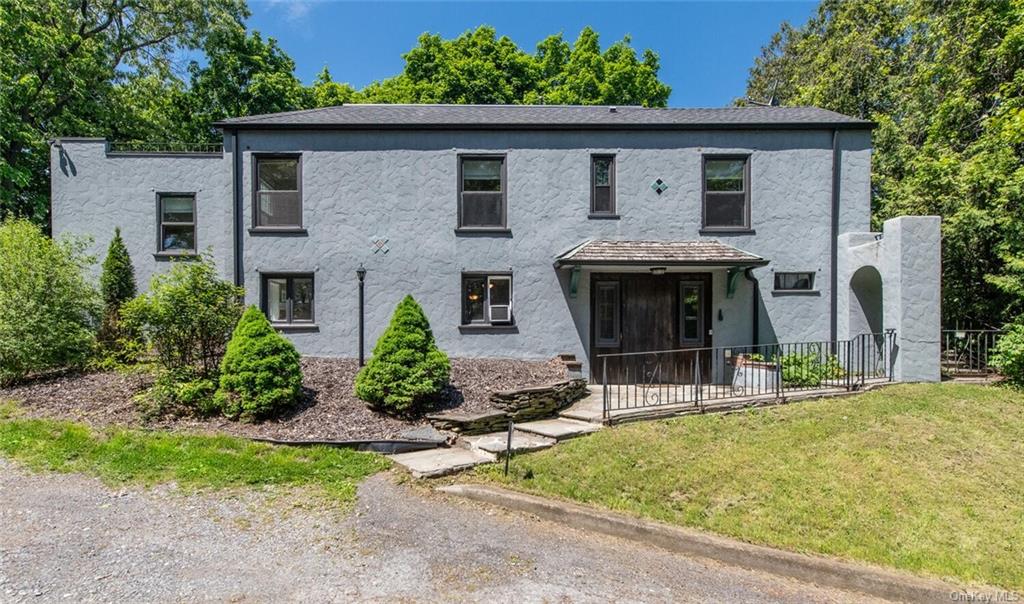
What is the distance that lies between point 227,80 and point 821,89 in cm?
2452

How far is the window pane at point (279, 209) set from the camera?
34.4 ft

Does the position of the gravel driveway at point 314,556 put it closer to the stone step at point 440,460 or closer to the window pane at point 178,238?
the stone step at point 440,460

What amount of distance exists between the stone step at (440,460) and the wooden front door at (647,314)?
15.8ft

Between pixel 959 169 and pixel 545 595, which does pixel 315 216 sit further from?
pixel 959 169

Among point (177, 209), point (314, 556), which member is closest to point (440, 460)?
point (314, 556)

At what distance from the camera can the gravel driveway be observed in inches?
130

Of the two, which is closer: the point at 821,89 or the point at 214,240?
the point at 214,240

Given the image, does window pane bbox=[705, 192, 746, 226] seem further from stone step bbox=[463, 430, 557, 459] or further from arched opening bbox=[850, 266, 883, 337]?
stone step bbox=[463, 430, 557, 459]

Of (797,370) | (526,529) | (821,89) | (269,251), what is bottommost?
(526,529)

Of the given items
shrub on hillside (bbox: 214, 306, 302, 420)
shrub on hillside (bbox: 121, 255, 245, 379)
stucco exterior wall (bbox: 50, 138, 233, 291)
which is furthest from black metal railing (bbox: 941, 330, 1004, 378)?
stucco exterior wall (bbox: 50, 138, 233, 291)

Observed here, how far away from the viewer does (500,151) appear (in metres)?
10.5

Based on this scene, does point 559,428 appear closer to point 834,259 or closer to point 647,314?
point 647,314

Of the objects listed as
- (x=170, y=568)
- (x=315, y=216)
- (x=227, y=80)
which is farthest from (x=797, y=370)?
(x=227, y=80)

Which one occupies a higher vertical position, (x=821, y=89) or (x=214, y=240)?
(x=821, y=89)
